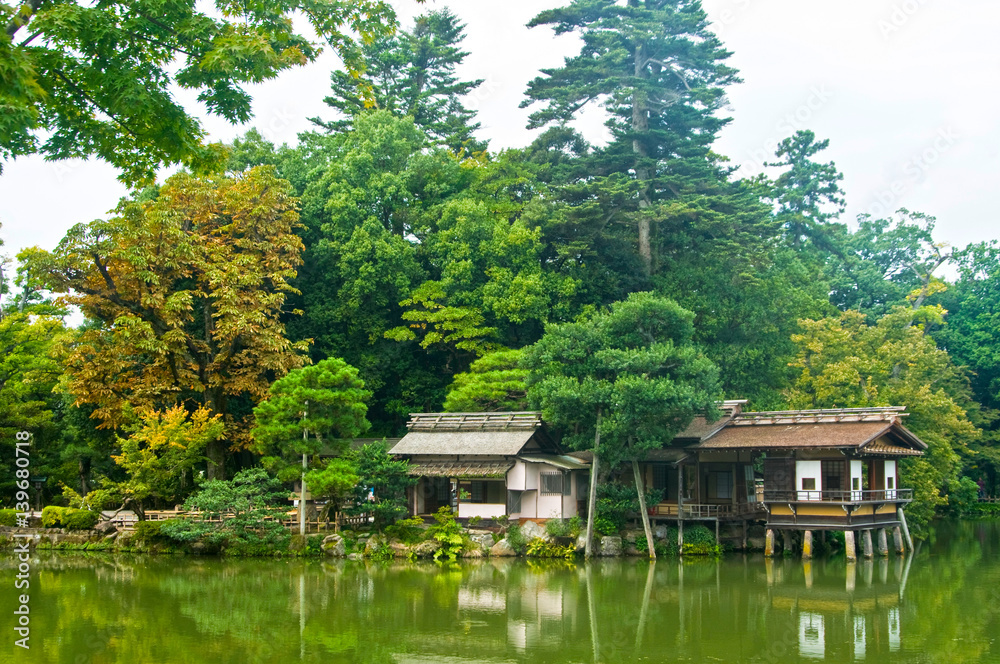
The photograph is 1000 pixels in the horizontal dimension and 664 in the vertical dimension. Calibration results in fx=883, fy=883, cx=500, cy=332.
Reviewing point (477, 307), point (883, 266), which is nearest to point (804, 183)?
point (883, 266)

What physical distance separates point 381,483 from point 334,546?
2.40 meters

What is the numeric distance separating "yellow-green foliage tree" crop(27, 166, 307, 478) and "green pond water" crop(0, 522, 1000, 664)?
7.09 m

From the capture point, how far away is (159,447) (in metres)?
29.8

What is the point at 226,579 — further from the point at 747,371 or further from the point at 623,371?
the point at 747,371

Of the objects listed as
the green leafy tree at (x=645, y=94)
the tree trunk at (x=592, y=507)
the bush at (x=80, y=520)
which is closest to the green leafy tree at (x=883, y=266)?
the green leafy tree at (x=645, y=94)

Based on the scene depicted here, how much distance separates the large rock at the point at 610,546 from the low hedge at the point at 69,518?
Result: 57.4ft

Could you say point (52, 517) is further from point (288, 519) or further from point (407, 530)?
point (407, 530)

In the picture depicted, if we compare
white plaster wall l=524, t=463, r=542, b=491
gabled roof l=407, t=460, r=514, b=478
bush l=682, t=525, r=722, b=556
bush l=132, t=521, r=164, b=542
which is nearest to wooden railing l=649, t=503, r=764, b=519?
bush l=682, t=525, r=722, b=556

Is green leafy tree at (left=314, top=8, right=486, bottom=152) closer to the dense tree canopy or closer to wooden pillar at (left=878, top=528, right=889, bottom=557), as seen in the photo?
the dense tree canopy

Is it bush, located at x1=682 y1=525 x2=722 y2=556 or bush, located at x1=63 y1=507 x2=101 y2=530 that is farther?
bush, located at x1=63 y1=507 x2=101 y2=530

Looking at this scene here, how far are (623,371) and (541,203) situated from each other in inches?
502

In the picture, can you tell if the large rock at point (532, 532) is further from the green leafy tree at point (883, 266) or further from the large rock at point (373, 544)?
the green leafy tree at point (883, 266)

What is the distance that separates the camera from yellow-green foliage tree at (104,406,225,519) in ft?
93.2

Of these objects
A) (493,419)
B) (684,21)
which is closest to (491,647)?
(493,419)
